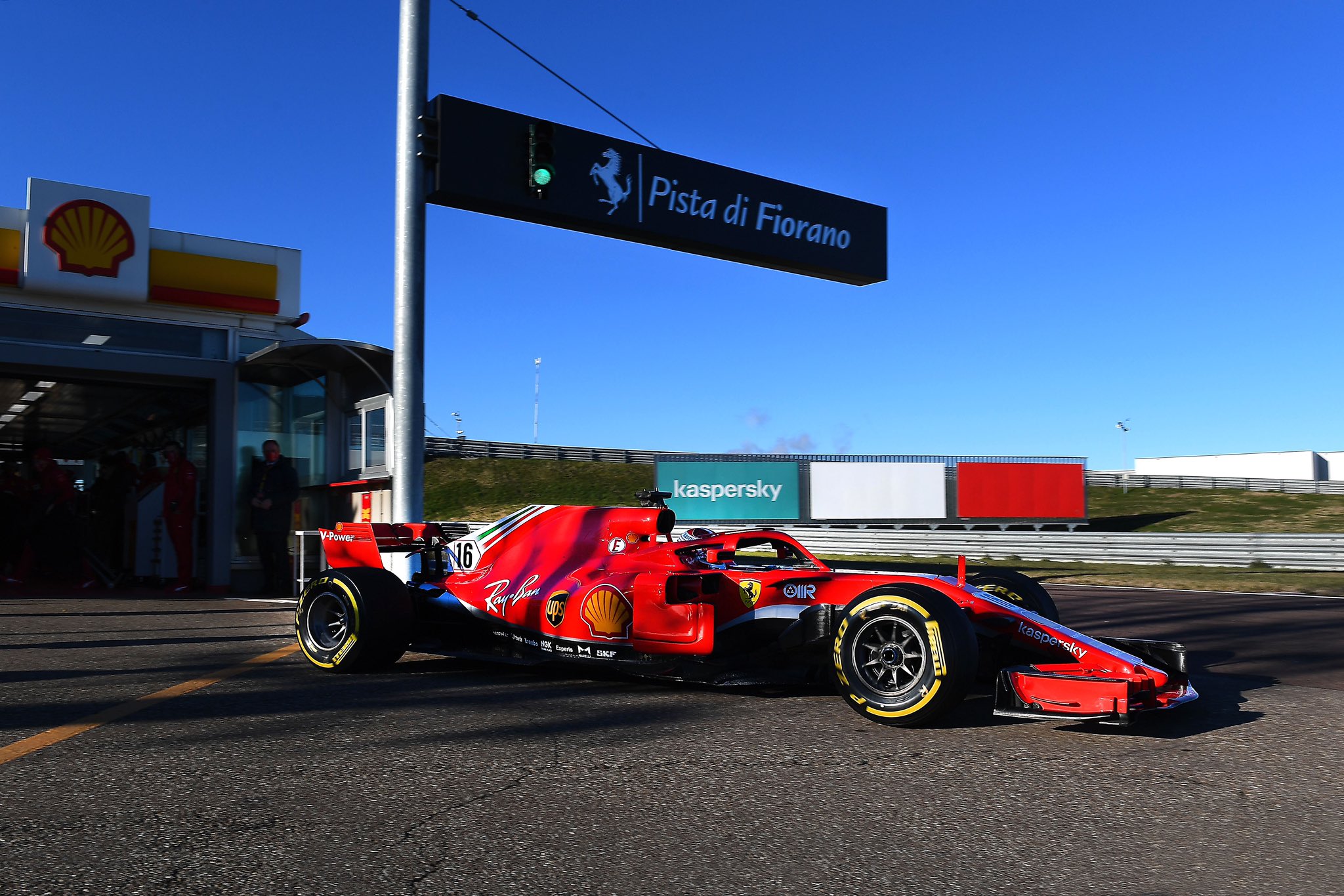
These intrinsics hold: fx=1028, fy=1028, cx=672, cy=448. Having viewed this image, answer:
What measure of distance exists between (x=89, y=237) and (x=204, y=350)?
1946mm

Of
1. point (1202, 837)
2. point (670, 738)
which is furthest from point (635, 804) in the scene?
point (1202, 837)

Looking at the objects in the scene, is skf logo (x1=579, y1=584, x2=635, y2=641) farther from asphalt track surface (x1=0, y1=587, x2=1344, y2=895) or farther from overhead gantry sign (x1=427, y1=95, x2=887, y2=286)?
overhead gantry sign (x1=427, y1=95, x2=887, y2=286)

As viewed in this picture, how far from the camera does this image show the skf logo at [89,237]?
512 inches

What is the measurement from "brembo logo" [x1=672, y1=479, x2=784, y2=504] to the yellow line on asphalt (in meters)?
30.1

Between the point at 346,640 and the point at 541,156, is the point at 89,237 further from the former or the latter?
the point at 346,640

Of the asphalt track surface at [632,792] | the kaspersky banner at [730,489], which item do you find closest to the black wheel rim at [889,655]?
the asphalt track surface at [632,792]

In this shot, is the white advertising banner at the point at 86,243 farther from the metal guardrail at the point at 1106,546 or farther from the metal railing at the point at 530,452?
the metal railing at the point at 530,452

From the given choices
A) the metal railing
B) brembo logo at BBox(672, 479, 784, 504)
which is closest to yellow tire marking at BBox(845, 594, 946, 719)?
brembo logo at BBox(672, 479, 784, 504)

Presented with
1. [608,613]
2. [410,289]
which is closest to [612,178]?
[410,289]

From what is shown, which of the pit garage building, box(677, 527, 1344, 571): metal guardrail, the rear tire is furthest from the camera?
box(677, 527, 1344, 571): metal guardrail

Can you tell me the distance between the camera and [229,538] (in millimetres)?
13430

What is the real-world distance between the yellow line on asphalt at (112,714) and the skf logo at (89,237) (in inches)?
325

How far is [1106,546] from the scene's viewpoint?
71.3 ft

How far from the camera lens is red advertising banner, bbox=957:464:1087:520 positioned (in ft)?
130
